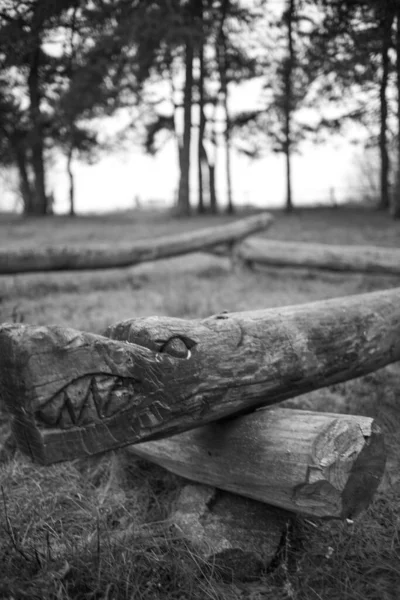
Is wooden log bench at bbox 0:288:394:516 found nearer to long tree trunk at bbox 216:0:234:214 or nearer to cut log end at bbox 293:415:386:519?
cut log end at bbox 293:415:386:519

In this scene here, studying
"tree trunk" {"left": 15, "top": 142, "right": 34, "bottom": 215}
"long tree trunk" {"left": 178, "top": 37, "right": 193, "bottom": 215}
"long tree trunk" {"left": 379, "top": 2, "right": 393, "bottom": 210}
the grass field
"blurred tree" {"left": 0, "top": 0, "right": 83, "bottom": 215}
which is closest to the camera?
the grass field

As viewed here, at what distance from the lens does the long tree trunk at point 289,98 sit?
54.1ft

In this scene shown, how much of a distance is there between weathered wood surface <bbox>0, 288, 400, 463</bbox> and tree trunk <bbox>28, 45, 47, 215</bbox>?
474 cm

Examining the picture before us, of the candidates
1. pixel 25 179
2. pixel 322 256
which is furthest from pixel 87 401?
pixel 25 179

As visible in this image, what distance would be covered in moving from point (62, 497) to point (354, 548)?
1.54 m

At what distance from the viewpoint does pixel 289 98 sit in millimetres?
18500

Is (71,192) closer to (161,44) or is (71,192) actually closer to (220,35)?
(220,35)

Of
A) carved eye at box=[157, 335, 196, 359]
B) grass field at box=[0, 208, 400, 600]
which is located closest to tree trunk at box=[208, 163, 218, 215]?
grass field at box=[0, 208, 400, 600]

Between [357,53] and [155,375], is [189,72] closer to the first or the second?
[357,53]

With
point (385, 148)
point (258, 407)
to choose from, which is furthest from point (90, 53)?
point (385, 148)

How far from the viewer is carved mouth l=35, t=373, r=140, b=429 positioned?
1.95 m

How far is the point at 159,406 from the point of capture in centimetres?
221

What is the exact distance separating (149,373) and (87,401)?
27cm

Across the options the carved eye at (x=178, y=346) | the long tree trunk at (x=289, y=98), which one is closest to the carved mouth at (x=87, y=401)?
the carved eye at (x=178, y=346)
